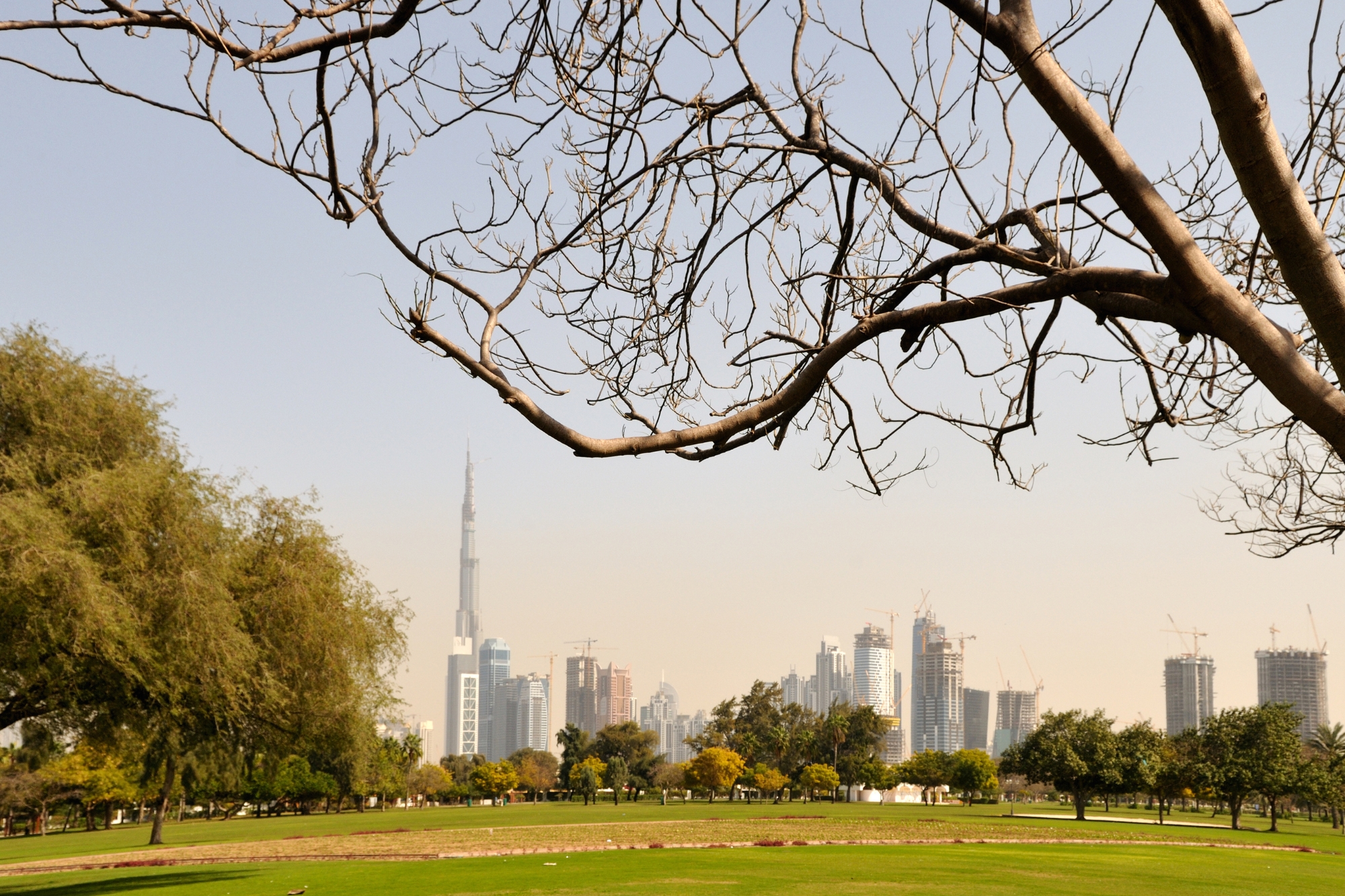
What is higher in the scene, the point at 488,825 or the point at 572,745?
the point at 488,825

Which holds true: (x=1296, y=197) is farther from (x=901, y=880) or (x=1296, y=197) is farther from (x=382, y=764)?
(x=382, y=764)

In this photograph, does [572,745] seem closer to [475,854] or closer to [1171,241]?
[475,854]

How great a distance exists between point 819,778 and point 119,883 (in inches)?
2666

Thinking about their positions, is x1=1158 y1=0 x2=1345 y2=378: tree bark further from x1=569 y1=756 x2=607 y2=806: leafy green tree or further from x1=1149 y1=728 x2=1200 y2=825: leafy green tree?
x1=569 y1=756 x2=607 y2=806: leafy green tree

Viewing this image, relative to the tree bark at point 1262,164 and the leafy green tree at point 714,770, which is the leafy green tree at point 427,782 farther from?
the tree bark at point 1262,164

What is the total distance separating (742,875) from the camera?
20.4 meters

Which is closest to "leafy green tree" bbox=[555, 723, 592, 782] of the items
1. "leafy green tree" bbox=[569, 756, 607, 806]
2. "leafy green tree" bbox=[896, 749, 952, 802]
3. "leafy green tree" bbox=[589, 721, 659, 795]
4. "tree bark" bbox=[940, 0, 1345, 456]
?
"leafy green tree" bbox=[589, 721, 659, 795]

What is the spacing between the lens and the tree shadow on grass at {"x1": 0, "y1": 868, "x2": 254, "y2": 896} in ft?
60.0

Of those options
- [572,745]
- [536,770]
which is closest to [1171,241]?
[572,745]

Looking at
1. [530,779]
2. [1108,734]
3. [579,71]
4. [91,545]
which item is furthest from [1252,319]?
[530,779]

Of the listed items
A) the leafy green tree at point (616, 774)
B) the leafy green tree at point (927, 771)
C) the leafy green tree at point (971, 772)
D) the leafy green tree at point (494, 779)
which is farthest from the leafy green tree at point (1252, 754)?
the leafy green tree at point (494, 779)

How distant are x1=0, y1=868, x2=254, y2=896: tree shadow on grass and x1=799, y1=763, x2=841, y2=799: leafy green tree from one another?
213 ft

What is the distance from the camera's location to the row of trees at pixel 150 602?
15.5 metres

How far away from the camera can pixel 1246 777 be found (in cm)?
4928
